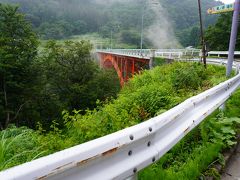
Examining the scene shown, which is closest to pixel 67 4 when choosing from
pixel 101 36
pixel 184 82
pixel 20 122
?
pixel 101 36

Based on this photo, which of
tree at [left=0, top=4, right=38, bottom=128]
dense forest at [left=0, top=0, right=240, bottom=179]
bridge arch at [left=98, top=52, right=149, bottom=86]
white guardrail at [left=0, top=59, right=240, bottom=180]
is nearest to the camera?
white guardrail at [left=0, top=59, right=240, bottom=180]

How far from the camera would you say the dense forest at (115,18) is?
11932 centimetres

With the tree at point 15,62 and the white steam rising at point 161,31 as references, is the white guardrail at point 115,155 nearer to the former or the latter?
the tree at point 15,62

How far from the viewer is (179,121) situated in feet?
8.76

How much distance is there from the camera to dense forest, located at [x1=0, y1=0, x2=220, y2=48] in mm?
119325

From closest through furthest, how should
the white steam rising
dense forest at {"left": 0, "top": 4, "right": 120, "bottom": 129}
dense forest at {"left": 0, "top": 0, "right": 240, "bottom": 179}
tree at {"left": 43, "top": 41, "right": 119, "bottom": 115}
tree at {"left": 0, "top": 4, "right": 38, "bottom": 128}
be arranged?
dense forest at {"left": 0, "top": 0, "right": 240, "bottom": 179}
tree at {"left": 0, "top": 4, "right": 38, "bottom": 128}
dense forest at {"left": 0, "top": 4, "right": 120, "bottom": 129}
tree at {"left": 43, "top": 41, "right": 119, "bottom": 115}
the white steam rising

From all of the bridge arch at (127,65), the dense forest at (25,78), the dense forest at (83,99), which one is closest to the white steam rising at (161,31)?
the dense forest at (83,99)

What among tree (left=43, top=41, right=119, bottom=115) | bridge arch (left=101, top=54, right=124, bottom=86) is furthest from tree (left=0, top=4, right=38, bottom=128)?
bridge arch (left=101, top=54, right=124, bottom=86)

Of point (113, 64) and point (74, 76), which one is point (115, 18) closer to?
point (113, 64)

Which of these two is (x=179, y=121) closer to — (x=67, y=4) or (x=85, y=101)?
(x=85, y=101)

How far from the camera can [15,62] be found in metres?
19.3

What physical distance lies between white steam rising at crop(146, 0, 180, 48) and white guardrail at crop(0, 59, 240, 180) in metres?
105

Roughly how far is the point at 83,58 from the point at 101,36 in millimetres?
105791

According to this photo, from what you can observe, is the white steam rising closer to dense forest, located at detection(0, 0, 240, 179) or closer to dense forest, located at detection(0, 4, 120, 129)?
dense forest, located at detection(0, 0, 240, 179)
